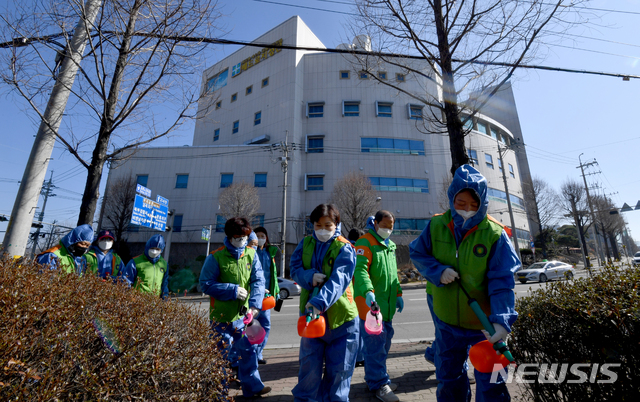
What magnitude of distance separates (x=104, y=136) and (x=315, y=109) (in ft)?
90.4

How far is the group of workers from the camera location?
231cm

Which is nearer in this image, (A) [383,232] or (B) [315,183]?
(A) [383,232]

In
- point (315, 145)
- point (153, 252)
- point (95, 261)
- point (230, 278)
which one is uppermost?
point (315, 145)

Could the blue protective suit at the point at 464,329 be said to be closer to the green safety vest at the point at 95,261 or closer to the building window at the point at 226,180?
the green safety vest at the point at 95,261

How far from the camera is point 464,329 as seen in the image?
7.71ft

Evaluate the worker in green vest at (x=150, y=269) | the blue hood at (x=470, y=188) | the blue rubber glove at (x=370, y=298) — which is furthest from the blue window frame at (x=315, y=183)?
the blue hood at (x=470, y=188)

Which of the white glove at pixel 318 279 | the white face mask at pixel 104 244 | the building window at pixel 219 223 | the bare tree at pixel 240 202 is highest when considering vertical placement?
the bare tree at pixel 240 202

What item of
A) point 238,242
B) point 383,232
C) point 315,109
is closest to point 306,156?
point 315,109

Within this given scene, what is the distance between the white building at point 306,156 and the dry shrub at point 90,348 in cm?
2538

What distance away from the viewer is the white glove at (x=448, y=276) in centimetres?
229

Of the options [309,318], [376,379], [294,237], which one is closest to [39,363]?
[309,318]

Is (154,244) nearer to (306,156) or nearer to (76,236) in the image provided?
(76,236)

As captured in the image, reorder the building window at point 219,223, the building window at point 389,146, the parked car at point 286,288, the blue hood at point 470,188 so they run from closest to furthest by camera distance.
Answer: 1. the blue hood at point 470,188
2. the parked car at point 286,288
3. the building window at point 219,223
4. the building window at point 389,146

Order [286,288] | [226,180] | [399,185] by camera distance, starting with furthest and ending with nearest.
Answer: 1. [226,180]
2. [399,185]
3. [286,288]
